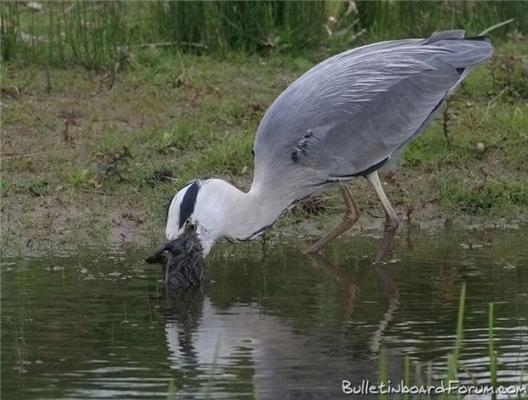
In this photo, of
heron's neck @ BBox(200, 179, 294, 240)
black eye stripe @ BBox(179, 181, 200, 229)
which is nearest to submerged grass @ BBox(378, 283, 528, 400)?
black eye stripe @ BBox(179, 181, 200, 229)

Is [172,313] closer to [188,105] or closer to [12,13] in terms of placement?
[188,105]

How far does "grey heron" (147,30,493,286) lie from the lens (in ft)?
24.2

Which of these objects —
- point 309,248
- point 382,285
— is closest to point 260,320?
point 382,285

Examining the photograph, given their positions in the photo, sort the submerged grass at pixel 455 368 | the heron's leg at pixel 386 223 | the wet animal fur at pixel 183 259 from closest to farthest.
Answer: the submerged grass at pixel 455 368 → the wet animal fur at pixel 183 259 → the heron's leg at pixel 386 223

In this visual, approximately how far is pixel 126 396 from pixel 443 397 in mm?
Result: 1182

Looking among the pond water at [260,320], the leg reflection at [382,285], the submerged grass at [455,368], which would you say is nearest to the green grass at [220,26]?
the pond water at [260,320]

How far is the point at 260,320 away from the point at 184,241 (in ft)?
2.59

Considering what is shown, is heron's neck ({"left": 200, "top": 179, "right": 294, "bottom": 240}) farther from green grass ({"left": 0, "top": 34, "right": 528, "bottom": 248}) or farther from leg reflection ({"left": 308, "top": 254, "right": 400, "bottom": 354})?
green grass ({"left": 0, "top": 34, "right": 528, "bottom": 248})

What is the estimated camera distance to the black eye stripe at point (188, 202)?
723cm

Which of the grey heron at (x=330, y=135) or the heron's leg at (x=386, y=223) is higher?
the grey heron at (x=330, y=135)

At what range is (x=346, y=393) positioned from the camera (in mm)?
5422

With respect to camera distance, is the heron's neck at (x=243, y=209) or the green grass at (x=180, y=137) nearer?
the heron's neck at (x=243, y=209)

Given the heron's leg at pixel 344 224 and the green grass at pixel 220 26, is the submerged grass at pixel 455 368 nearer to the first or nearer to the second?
the heron's leg at pixel 344 224

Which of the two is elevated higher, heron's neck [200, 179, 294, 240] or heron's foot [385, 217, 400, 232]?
heron's neck [200, 179, 294, 240]
